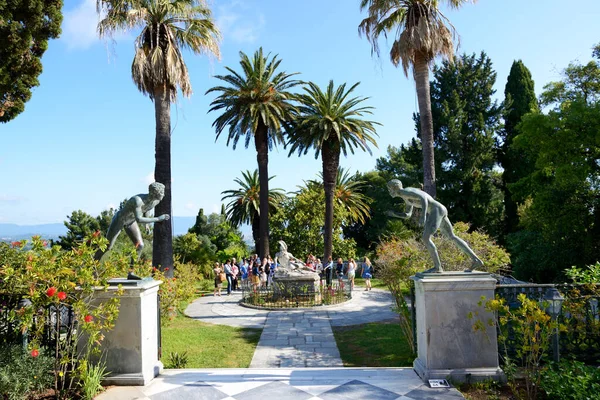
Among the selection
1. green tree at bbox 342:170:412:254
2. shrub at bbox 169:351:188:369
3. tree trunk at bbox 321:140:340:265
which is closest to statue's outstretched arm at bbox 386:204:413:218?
shrub at bbox 169:351:188:369

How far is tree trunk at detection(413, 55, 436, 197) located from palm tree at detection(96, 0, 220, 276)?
8118 mm

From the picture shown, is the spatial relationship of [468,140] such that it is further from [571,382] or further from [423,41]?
[571,382]

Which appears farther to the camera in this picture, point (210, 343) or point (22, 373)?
point (210, 343)

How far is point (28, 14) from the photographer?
32.3 feet

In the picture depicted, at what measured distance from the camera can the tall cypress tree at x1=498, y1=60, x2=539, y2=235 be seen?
86.9ft

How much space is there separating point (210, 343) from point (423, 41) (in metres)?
12.6

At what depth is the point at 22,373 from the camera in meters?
4.78

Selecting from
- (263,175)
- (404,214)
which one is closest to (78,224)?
(263,175)

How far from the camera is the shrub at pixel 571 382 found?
14.1 ft

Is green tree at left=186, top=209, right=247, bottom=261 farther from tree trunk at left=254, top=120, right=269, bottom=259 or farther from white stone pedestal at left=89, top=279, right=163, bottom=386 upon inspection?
white stone pedestal at left=89, top=279, right=163, bottom=386

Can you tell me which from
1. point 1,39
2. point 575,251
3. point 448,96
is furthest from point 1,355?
point 448,96

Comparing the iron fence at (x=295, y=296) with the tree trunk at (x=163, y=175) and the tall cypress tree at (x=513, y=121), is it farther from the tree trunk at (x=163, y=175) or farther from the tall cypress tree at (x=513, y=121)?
the tall cypress tree at (x=513, y=121)

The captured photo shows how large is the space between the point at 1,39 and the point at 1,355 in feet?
26.2

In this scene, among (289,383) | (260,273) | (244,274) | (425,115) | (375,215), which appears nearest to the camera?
(289,383)
